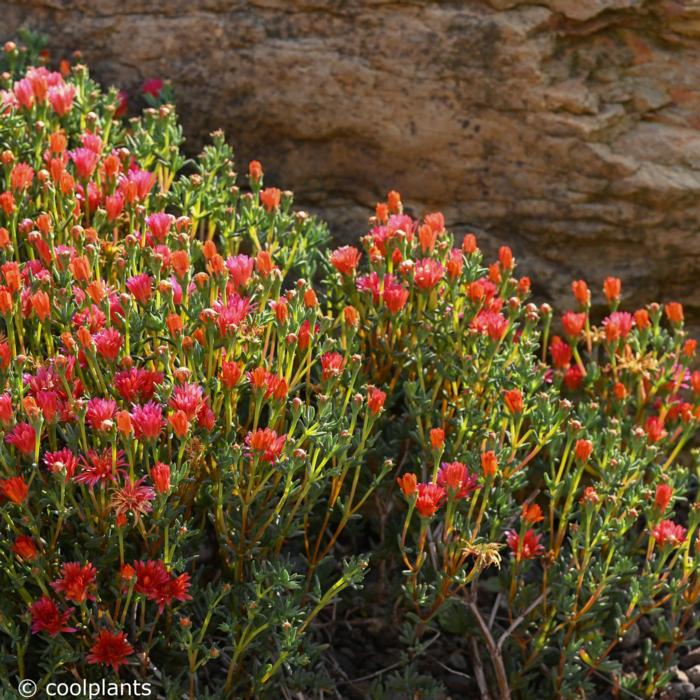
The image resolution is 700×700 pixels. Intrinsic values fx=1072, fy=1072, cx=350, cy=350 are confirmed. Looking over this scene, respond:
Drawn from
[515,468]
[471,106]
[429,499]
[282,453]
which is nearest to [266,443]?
[282,453]

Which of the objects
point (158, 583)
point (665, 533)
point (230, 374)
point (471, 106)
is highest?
point (471, 106)

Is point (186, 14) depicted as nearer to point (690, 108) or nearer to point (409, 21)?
point (409, 21)

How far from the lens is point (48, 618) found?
2373 mm

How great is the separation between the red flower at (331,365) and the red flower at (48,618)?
797 mm

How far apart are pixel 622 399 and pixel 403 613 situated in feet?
2.85

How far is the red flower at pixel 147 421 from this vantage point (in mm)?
2332

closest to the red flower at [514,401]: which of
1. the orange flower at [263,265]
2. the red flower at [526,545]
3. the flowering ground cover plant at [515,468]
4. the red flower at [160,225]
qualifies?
the flowering ground cover plant at [515,468]

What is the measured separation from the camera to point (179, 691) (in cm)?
247

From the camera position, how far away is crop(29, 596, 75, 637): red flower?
7.75 feet

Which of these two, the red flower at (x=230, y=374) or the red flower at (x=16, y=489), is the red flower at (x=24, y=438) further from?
the red flower at (x=230, y=374)

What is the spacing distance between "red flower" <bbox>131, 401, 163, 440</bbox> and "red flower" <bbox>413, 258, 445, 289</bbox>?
859 mm

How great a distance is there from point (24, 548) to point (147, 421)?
0.38 meters

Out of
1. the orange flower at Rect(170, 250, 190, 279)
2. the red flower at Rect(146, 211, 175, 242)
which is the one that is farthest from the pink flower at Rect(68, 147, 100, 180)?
the orange flower at Rect(170, 250, 190, 279)

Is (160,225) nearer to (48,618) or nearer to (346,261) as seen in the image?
(346,261)
